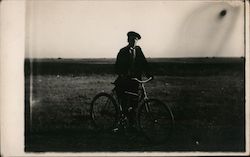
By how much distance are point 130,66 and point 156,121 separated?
297 mm

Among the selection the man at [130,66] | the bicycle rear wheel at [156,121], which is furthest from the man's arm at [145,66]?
the bicycle rear wheel at [156,121]

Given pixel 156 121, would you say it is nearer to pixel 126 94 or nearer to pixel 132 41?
pixel 126 94

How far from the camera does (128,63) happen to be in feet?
5.52

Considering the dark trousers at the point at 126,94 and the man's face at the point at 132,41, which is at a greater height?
the man's face at the point at 132,41

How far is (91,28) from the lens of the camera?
1.68 meters

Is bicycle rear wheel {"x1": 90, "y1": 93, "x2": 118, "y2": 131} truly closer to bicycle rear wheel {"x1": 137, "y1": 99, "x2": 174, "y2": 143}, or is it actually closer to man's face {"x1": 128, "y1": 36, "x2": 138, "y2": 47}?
bicycle rear wheel {"x1": 137, "y1": 99, "x2": 174, "y2": 143}

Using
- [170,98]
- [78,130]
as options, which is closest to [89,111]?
[78,130]

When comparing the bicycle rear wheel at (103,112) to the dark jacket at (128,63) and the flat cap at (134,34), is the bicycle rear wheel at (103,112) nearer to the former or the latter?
the dark jacket at (128,63)

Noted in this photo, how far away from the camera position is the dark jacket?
1674mm

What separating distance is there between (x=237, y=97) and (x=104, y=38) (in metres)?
0.71

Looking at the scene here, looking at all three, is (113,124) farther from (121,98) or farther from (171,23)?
(171,23)

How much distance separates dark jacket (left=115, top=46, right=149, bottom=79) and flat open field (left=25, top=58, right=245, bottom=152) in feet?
0.12

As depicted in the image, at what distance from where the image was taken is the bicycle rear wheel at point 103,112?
1.67 m

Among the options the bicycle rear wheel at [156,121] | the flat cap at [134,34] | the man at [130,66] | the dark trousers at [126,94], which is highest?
the flat cap at [134,34]
